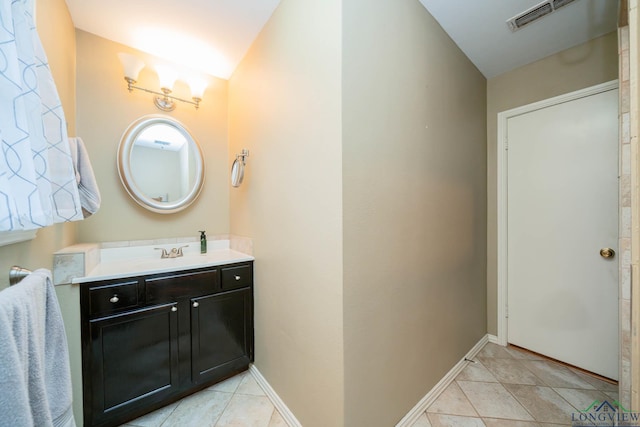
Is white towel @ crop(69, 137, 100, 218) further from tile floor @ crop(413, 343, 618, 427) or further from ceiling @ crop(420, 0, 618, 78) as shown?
tile floor @ crop(413, 343, 618, 427)

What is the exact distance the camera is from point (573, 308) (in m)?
Result: 1.88

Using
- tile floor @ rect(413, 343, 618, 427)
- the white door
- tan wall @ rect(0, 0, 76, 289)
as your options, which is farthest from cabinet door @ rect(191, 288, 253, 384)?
the white door

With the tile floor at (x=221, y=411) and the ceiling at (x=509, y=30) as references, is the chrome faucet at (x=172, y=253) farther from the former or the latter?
the ceiling at (x=509, y=30)

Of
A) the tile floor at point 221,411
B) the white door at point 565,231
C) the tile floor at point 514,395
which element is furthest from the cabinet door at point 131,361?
the white door at point 565,231

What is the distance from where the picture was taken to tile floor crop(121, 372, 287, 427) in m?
1.40

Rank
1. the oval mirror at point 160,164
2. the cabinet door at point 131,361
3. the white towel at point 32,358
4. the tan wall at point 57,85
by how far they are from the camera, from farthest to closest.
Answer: the oval mirror at point 160,164
the cabinet door at point 131,361
the tan wall at point 57,85
the white towel at point 32,358

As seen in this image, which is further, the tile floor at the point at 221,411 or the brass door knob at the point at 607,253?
the brass door knob at the point at 607,253

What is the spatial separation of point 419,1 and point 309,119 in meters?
1.08

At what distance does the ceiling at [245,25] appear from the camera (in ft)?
4.95

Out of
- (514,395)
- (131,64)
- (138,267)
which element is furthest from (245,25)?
(514,395)

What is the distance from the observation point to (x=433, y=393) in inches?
61.6

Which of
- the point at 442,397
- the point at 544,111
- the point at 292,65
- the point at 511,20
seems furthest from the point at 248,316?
the point at 544,111

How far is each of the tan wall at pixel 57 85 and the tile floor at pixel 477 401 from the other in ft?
3.67

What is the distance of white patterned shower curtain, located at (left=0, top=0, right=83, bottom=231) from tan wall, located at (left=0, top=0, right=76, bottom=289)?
0.43 meters
